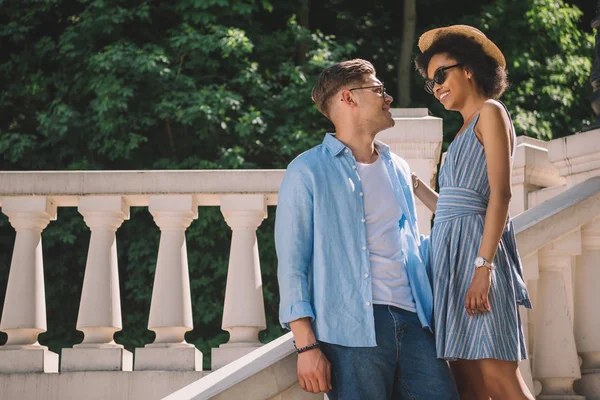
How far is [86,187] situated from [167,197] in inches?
16.9

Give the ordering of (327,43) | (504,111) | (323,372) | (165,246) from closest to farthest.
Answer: (323,372) → (504,111) → (165,246) → (327,43)

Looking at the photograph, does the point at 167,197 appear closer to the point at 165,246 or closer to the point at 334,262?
the point at 165,246

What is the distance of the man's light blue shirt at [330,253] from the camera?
10.2 feet

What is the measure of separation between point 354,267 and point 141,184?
222 cm

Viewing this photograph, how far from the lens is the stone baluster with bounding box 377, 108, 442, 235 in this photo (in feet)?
16.2

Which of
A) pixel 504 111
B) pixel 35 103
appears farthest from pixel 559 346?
pixel 35 103

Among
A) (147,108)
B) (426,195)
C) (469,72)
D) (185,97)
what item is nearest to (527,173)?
(426,195)

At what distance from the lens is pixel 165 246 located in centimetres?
→ 500

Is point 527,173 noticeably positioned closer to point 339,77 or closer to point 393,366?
point 339,77

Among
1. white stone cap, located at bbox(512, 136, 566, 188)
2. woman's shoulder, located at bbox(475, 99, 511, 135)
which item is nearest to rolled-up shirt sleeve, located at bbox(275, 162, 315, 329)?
woman's shoulder, located at bbox(475, 99, 511, 135)

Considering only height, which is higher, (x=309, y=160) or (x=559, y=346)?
(x=309, y=160)

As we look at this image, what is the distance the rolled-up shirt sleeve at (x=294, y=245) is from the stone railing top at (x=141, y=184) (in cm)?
177

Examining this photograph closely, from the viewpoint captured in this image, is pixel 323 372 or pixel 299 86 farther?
pixel 299 86

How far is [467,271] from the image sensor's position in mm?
3225
